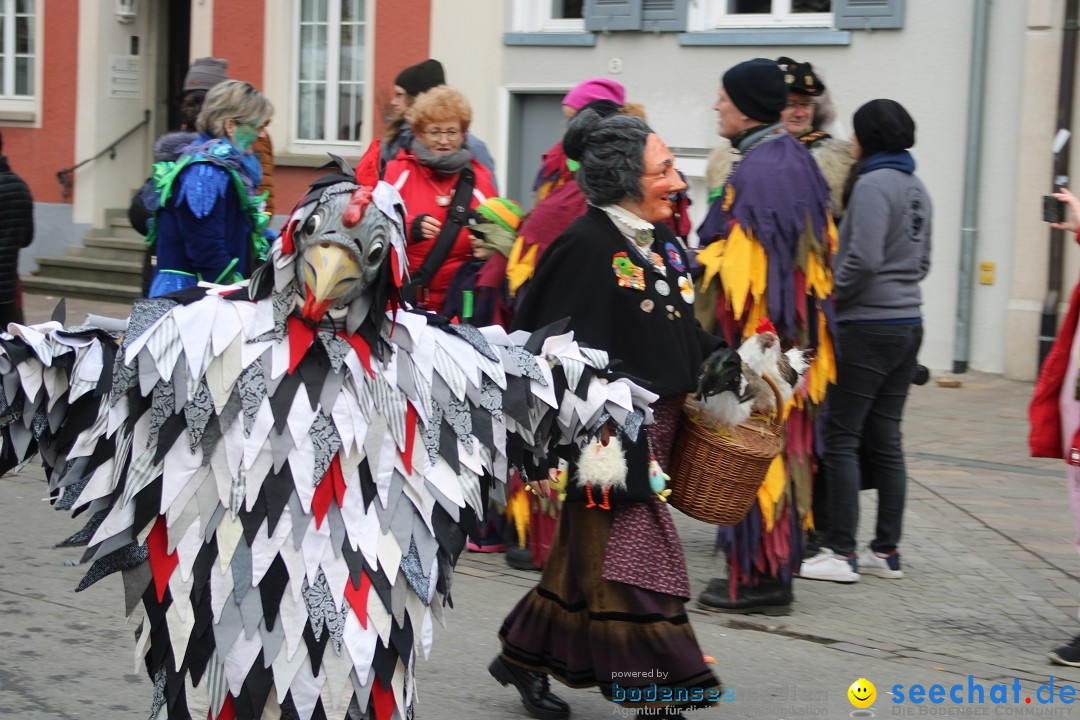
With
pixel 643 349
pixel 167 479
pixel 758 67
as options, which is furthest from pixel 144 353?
pixel 758 67

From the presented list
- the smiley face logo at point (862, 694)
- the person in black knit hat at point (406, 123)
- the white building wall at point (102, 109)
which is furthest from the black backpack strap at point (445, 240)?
the white building wall at point (102, 109)

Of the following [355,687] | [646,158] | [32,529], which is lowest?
[32,529]

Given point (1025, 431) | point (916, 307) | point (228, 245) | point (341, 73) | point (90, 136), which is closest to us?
point (916, 307)

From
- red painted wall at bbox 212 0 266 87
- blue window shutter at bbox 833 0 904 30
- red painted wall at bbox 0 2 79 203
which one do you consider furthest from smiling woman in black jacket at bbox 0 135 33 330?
red painted wall at bbox 0 2 79 203

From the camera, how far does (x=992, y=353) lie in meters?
10.8

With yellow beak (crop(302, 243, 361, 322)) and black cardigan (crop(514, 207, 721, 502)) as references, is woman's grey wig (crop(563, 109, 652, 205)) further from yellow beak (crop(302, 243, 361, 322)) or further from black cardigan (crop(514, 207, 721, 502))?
yellow beak (crop(302, 243, 361, 322))

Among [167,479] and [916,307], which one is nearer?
[167,479]

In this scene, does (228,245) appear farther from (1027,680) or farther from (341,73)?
(341,73)

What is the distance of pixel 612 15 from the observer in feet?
40.2

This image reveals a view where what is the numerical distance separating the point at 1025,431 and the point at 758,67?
16.0 ft

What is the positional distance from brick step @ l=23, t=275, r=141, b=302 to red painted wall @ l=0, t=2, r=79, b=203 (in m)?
1.09

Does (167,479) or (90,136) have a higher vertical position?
(90,136)

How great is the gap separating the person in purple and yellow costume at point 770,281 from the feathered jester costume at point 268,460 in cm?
225

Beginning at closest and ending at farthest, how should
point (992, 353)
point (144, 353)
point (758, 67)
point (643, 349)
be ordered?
1. point (144, 353)
2. point (643, 349)
3. point (758, 67)
4. point (992, 353)
